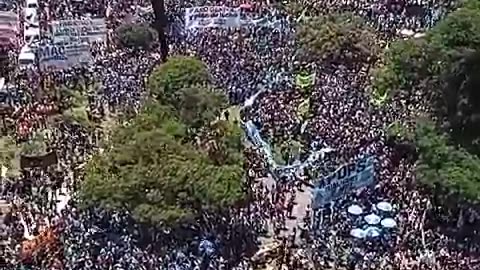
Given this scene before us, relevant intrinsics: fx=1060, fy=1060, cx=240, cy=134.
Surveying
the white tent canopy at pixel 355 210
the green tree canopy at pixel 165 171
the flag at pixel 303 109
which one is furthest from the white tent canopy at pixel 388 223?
the flag at pixel 303 109

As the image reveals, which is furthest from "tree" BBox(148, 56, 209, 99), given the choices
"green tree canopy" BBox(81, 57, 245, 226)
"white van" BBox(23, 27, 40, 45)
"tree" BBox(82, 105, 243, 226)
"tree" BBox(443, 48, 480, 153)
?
"white van" BBox(23, 27, 40, 45)

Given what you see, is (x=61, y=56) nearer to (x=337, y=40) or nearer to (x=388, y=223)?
(x=337, y=40)

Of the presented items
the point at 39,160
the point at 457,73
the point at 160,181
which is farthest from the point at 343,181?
the point at 39,160

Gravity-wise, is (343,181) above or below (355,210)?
above

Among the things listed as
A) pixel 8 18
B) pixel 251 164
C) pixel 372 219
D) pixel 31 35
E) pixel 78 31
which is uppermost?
pixel 78 31

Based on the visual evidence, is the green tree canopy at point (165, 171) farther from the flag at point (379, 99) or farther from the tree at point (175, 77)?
the flag at point (379, 99)

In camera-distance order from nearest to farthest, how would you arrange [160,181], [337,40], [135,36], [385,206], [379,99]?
[160,181], [385,206], [379,99], [337,40], [135,36]

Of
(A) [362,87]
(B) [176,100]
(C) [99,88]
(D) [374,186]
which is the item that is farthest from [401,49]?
(C) [99,88]
